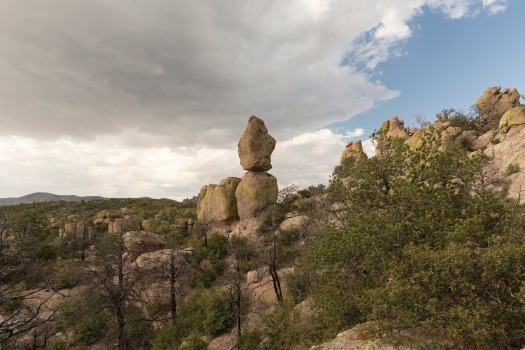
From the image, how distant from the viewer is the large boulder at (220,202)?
53.9 meters

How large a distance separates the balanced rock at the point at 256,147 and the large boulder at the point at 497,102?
43.9 meters

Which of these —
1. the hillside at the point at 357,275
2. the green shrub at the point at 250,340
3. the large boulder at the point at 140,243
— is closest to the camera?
the hillside at the point at 357,275

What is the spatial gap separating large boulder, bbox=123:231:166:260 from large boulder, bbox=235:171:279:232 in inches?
547

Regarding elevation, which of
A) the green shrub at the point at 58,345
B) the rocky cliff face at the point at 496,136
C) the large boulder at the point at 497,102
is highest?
the large boulder at the point at 497,102

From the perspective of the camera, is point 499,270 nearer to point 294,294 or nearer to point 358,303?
point 358,303

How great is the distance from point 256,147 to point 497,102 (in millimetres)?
49902

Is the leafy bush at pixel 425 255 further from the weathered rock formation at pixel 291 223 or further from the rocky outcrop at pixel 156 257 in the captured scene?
the weathered rock formation at pixel 291 223

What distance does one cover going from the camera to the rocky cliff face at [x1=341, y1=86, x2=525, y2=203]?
4033 cm

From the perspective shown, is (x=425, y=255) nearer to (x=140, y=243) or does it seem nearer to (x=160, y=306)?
(x=160, y=306)

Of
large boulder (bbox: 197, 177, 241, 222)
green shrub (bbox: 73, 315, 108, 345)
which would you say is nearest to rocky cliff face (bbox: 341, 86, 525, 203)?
large boulder (bbox: 197, 177, 241, 222)

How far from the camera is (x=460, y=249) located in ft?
36.9

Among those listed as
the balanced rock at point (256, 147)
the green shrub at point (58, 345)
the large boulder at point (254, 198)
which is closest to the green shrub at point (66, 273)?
the green shrub at point (58, 345)

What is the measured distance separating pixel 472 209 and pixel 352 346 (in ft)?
29.2

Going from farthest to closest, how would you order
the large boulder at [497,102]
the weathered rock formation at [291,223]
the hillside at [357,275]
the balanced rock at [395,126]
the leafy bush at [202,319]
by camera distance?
the balanced rock at [395,126] < the large boulder at [497,102] < the weathered rock formation at [291,223] < the leafy bush at [202,319] < the hillside at [357,275]
